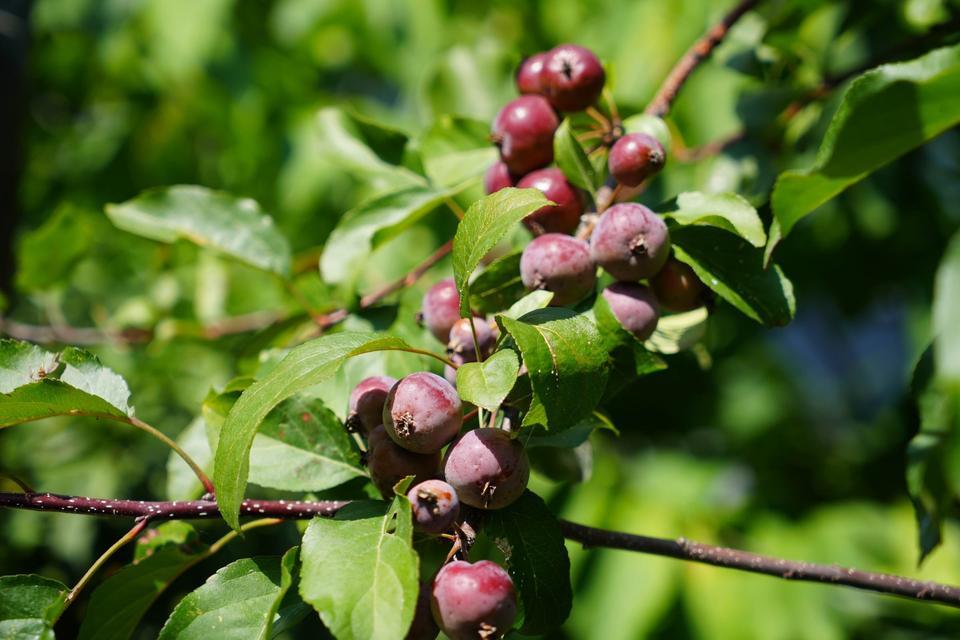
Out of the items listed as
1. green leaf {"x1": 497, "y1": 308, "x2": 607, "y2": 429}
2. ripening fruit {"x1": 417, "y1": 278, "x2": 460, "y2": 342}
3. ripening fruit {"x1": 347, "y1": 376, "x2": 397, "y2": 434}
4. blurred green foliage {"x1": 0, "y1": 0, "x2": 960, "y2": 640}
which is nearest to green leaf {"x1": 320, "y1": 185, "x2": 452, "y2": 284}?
blurred green foliage {"x1": 0, "y1": 0, "x2": 960, "y2": 640}

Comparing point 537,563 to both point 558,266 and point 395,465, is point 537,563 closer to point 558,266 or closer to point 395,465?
point 395,465

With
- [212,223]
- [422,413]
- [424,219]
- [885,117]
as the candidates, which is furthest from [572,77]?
[424,219]

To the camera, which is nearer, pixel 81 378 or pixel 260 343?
pixel 81 378

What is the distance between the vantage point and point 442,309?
806 mm

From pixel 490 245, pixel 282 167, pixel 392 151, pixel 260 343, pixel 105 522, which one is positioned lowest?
pixel 105 522

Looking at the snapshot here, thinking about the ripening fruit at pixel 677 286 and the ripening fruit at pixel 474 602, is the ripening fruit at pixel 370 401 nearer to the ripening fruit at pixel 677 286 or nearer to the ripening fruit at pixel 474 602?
the ripening fruit at pixel 474 602

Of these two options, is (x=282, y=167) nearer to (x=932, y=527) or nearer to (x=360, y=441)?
(x=360, y=441)

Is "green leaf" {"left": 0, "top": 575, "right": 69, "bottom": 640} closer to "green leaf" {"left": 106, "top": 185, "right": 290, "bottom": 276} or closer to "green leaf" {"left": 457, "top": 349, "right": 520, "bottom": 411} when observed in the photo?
"green leaf" {"left": 457, "top": 349, "right": 520, "bottom": 411}

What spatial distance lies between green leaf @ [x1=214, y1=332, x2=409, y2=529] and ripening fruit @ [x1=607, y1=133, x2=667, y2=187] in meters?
0.33

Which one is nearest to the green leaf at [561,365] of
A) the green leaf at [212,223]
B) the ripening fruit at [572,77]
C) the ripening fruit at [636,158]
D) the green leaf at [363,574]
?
the green leaf at [363,574]

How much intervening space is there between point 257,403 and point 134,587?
1.00 ft

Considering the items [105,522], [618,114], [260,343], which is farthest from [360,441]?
[105,522]

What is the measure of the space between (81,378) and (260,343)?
0.40 meters

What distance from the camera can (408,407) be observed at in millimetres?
624
